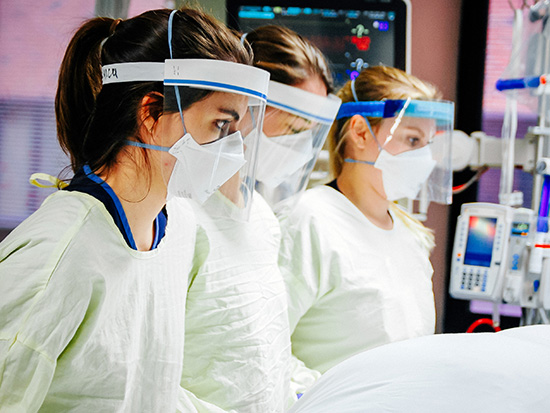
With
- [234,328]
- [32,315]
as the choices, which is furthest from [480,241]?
[32,315]

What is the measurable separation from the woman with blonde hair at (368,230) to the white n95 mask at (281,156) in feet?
0.64

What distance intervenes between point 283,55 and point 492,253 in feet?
4.70

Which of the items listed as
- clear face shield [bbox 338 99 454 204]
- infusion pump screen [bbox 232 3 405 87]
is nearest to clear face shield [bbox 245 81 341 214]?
clear face shield [bbox 338 99 454 204]

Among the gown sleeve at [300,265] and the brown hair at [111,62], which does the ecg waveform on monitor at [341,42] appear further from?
the brown hair at [111,62]

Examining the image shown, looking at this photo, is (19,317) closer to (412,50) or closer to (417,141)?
(417,141)

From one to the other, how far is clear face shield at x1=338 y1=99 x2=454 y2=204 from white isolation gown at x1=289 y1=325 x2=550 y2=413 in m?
1.34

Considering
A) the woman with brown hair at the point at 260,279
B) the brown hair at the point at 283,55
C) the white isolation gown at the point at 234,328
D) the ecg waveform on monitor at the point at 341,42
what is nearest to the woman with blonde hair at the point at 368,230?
the woman with brown hair at the point at 260,279

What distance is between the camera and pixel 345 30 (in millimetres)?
2818

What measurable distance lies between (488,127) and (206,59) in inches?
102

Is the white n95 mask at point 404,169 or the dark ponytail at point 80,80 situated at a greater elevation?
the dark ponytail at point 80,80

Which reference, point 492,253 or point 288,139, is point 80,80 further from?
point 492,253

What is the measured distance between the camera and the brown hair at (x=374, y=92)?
2064 mm

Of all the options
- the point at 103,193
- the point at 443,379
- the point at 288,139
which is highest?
the point at 288,139

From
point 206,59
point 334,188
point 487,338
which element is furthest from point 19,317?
point 334,188
